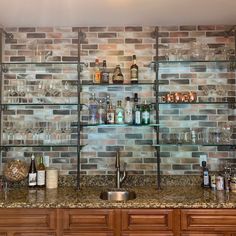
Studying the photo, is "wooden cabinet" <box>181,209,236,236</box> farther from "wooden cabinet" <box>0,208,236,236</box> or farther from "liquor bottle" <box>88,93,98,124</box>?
"liquor bottle" <box>88,93,98,124</box>

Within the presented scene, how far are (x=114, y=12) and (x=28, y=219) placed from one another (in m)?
1.85

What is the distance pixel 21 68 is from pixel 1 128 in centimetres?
63

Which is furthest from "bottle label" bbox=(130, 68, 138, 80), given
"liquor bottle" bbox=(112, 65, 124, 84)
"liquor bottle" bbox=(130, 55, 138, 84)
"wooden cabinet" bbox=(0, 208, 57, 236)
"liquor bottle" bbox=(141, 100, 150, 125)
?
"wooden cabinet" bbox=(0, 208, 57, 236)

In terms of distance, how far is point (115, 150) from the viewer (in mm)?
2941

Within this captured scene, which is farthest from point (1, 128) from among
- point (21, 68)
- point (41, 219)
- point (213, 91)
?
point (213, 91)

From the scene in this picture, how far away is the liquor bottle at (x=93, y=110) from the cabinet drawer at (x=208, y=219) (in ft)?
3.97

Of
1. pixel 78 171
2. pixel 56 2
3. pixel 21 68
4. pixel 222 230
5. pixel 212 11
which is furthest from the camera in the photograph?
pixel 21 68

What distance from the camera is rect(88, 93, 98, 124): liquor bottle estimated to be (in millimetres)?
2928

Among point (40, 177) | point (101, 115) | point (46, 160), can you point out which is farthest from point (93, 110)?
point (40, 177)

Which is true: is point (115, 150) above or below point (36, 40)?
below

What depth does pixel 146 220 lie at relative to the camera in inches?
88.7

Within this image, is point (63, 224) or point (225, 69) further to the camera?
point (225, 69)

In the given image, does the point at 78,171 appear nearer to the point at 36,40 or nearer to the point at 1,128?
the point at 1,128

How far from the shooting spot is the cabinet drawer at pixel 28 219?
2256 millimetres
